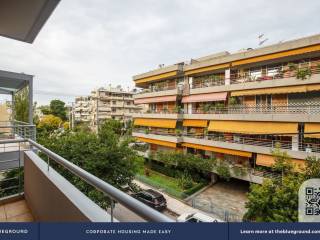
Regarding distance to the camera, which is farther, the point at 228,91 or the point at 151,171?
the point at 151,171

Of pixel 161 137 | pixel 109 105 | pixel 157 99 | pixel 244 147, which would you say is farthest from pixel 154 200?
pixel 109 105

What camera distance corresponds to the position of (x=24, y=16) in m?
2.90

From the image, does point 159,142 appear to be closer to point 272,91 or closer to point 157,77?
point 157,77

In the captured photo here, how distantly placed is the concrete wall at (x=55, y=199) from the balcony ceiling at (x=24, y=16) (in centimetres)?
205

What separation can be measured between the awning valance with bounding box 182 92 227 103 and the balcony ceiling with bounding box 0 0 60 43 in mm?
11276

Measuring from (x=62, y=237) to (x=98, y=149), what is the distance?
23.1 ft

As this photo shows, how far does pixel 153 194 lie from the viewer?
33.5 ft

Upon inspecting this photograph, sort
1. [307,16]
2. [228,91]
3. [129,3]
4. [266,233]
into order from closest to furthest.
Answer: [266,233], [129,3], [307,16], [228,91]

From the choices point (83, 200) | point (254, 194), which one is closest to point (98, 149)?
point (254, 194)

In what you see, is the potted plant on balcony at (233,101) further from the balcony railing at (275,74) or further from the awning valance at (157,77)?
the awning valance at (157,77)

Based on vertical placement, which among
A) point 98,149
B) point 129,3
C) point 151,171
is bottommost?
point 151,171

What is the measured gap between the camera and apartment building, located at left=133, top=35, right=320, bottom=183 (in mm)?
9891

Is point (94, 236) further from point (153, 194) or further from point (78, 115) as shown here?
point (78, 115)

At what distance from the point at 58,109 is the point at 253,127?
130ft
